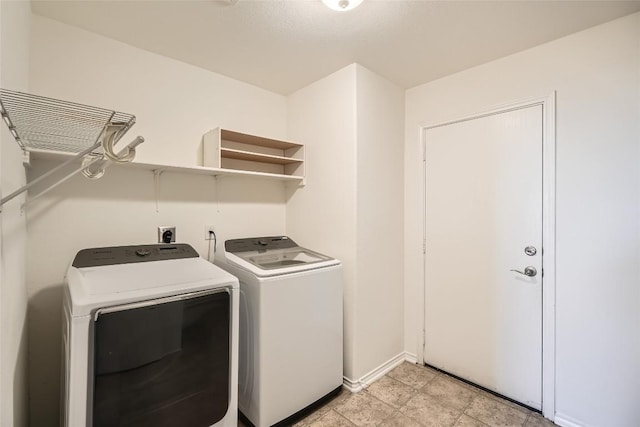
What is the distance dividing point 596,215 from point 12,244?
9.44 ft

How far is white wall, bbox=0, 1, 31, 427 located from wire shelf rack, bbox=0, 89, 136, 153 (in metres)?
0.07

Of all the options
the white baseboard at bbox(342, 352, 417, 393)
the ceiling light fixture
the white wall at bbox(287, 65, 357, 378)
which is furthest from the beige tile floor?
the ceiling light fixture

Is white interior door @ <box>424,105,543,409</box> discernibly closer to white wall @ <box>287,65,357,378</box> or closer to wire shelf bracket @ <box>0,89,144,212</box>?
white wall @ <box>287,65,357,378</box>

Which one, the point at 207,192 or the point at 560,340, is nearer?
the point at 560,340

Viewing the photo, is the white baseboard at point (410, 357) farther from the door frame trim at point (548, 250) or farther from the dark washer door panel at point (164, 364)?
the dark washer door panel at point (164, 364)

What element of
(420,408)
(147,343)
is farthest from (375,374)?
(147,343)

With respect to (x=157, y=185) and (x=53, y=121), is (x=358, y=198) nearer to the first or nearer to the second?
(x=157, y=185)

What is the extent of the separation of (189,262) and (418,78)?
223 cm

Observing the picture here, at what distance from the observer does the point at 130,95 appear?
1.92 metres

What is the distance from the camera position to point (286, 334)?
1.77 m

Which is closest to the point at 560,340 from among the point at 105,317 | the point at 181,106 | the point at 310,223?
the point at 310,223

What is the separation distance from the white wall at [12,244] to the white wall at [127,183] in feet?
0.61

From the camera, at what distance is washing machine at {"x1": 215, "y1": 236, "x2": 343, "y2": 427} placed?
5.56 ft

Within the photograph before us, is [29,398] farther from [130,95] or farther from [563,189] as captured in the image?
[563,189]
